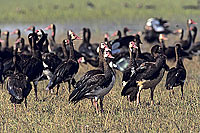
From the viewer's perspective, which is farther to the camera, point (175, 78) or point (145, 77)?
point (175, 78)

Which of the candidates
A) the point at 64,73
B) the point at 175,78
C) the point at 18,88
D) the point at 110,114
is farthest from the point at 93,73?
the point at 175,78

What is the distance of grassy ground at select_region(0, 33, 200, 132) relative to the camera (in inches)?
349

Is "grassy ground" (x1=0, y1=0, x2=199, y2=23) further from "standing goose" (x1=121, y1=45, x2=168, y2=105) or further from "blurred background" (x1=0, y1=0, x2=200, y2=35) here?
"standing goose" (x1=121, y1=45, x2=168, y2=105)

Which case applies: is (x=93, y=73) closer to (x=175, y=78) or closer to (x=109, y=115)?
(x=109, y=115)

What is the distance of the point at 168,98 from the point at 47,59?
396 cm

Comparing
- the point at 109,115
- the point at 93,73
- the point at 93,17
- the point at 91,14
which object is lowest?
the point at 109,115

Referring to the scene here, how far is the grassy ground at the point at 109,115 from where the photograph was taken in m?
8.88

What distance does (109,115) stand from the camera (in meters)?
9.87

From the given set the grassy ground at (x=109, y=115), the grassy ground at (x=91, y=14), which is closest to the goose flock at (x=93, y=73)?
the grassy ground at (x=109, y=115)

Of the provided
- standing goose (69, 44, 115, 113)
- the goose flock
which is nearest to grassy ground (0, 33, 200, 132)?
the goose flock

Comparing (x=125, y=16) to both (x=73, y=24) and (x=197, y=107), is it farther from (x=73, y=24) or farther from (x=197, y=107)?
(x=197, y=107)

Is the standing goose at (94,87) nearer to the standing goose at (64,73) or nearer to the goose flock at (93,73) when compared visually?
the goose flock at (93,73)

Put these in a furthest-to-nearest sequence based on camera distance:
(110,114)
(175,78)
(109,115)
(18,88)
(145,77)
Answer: (175,78) → (145,77) → (18,88) → (110,114) → (109,115)

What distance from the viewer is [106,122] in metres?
9.19
